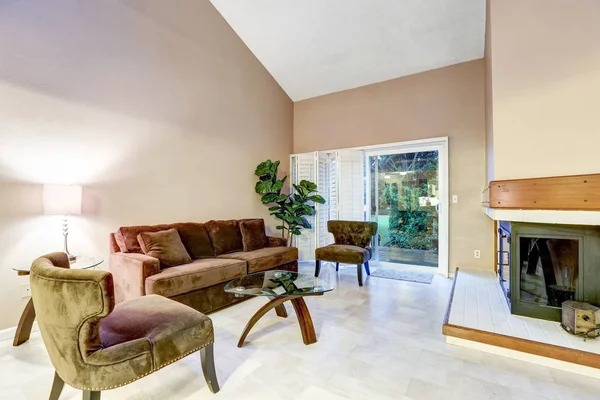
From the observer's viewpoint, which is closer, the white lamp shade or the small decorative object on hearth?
the small decorative object on hearth

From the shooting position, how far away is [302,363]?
6.49 ft

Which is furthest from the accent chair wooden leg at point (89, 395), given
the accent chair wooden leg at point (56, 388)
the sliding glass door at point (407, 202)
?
the sliding glass door at point (407, 202)

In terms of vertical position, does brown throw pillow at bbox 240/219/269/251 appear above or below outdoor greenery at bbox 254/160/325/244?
below

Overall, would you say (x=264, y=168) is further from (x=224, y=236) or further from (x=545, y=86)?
(x=545, y=86)

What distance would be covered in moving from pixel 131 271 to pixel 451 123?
15.4 feet

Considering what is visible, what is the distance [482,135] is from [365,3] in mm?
2486

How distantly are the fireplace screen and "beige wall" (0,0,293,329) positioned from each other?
373 centimetres

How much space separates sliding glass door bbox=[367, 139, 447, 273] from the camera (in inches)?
176

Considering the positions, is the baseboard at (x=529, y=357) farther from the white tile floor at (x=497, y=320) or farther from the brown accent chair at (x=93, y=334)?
the brown accent chair at (x=93, y=334)

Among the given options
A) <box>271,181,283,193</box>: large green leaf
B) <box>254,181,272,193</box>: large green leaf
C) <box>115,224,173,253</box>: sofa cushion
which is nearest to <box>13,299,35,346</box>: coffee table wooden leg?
<box>115,224,173,253</box>: sofa cushion

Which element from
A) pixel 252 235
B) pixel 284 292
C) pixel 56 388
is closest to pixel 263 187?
pixel 252 235

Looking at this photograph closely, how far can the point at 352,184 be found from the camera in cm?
493

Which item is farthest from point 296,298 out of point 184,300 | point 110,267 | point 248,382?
point 110,267

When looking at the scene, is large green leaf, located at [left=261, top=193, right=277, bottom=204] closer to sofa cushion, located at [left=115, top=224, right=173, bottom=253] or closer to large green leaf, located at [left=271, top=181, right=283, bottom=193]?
large green leaf, located at [left=271, top=181, right=283, bottom=193]
